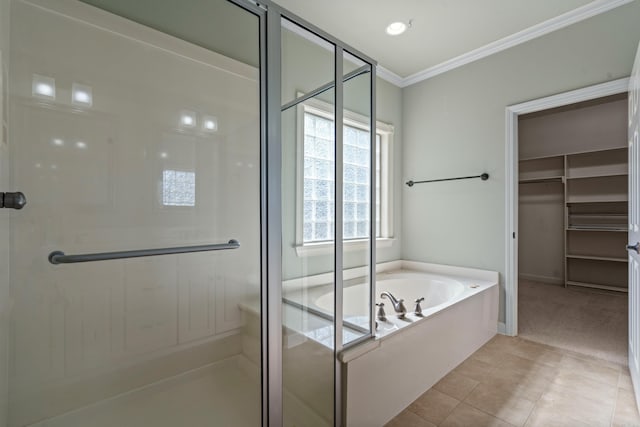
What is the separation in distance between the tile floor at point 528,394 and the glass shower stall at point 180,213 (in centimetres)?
67

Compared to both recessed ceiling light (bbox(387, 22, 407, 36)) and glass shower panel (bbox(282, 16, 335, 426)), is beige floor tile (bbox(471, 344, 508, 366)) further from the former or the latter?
recessed ceiling light (bbox(387, 22, 407, 36))

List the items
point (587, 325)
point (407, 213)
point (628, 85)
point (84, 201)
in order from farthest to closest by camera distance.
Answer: point (407, 213) → point (587, 325) → point (628, 85) → point (84, 201)

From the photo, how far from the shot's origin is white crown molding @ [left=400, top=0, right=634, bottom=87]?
2110 mm

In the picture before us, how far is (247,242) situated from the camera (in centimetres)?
145

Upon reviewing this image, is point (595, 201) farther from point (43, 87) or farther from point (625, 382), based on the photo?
point (43, 87)

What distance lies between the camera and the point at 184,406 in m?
1.47

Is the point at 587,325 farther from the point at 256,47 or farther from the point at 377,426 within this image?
the point at 256,47

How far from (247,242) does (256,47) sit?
2.83 ft

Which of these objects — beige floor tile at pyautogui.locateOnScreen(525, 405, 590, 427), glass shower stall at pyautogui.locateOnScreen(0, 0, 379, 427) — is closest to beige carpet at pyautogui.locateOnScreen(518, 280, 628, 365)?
beige floor tile at pyautogui.locateOnScreen(525, 405, 590, 427)

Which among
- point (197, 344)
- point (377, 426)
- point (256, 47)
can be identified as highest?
point (256, 47)

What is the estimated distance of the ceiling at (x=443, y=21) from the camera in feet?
6.91

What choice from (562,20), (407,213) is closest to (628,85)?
(562,20)

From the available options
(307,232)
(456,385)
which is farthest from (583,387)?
(307,232)

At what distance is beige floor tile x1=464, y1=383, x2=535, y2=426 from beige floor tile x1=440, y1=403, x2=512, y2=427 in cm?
4
